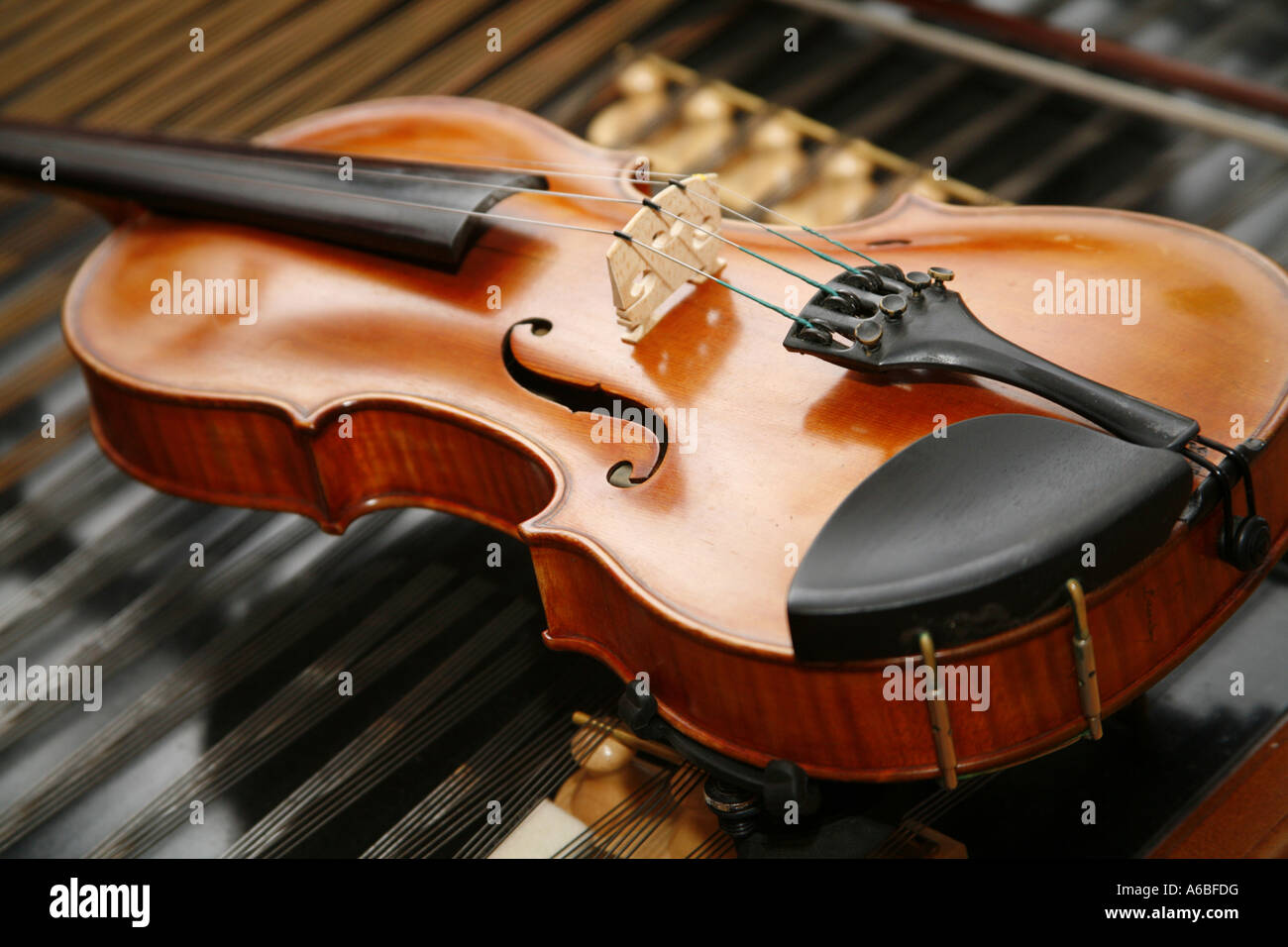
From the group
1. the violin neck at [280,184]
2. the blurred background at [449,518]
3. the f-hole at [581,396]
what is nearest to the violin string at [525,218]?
the violin neck at [280,184]

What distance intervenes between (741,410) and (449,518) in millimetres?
1052

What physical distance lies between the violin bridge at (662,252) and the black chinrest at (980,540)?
59 cm

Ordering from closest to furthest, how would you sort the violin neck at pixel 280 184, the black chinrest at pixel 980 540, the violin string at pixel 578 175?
the black chinrest at pixel 980 540 < the violin string at pixel 578 175 < the violin neck at pixel 280 184

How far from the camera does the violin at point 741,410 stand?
5.64ft

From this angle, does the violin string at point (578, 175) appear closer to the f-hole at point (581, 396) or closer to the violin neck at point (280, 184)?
the violin neck at point (280, 184)

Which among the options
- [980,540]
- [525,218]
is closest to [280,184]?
[525,218]

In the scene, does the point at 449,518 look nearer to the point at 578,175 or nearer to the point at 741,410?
the point at 578,175

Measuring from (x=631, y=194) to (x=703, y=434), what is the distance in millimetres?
742

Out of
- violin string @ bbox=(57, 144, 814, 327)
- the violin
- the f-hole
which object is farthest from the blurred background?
violin string @ bbox=(57, 144, 814, 327)

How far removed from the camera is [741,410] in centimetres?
204

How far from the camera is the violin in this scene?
1719 mm

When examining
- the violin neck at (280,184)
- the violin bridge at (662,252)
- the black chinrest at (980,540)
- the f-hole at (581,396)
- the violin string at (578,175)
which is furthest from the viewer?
the violin neck at (280,184)
